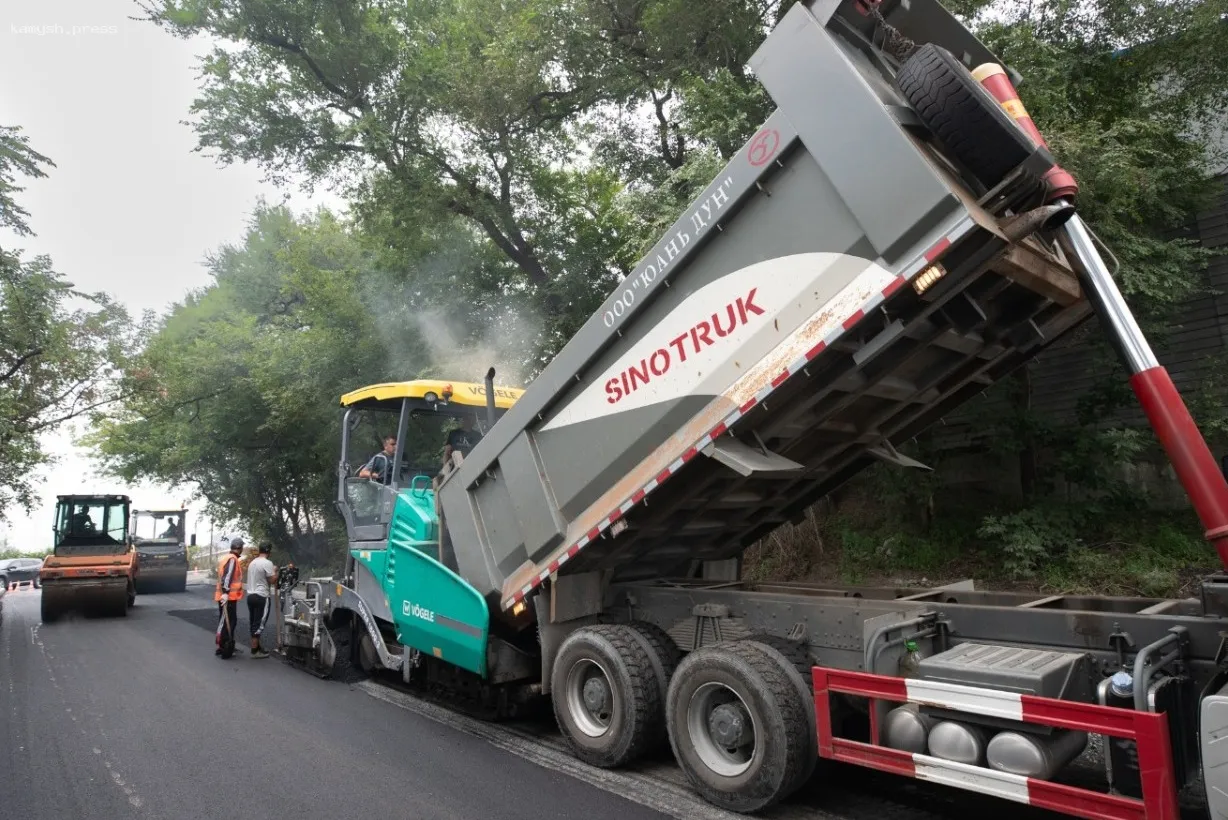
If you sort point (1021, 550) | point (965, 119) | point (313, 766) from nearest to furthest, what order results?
point (965, 119) → point (313, 766) → point (1021, 550)

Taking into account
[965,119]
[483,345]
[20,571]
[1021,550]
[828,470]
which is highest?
[483,345]

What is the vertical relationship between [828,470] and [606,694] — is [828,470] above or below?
above

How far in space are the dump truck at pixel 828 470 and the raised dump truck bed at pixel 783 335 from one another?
0.6 inches

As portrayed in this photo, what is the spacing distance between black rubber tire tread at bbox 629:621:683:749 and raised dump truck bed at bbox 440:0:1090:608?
510 millimetres

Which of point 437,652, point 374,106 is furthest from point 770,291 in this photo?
point 374,106

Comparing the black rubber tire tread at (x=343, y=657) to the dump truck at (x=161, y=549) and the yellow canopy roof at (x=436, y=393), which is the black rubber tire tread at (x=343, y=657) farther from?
the dump truck at (x=161, y=549)

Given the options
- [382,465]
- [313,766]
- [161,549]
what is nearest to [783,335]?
[313,766]

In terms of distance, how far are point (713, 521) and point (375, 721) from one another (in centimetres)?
311

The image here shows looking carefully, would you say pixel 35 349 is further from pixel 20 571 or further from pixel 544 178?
pixel 20 571

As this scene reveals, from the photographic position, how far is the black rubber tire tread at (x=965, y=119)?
122 inches

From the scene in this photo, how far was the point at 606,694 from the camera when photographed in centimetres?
470

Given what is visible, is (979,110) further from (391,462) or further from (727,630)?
(391,462)

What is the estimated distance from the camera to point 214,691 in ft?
23.6

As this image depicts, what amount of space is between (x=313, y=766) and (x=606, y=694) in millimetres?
1948
